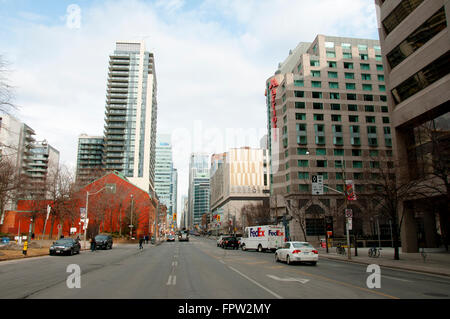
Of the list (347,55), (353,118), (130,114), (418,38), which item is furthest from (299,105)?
(130,114)

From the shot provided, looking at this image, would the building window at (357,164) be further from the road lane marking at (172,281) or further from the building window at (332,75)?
the road lane marking at (172,281)

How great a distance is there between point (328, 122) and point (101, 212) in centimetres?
4961

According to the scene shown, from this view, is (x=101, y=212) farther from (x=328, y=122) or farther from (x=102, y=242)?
(x=328, y=122)

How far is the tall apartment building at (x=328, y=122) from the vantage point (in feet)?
218

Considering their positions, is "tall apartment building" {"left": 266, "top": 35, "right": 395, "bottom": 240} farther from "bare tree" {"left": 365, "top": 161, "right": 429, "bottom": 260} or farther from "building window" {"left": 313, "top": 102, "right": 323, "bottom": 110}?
"bare tree" {"left": 365, "top": 161, "right": 429, "bottom": 260}

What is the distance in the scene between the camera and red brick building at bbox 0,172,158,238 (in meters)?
62.0

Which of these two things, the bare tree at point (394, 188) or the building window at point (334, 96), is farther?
the building window at point (334, 96)

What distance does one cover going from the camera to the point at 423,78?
1272 inches

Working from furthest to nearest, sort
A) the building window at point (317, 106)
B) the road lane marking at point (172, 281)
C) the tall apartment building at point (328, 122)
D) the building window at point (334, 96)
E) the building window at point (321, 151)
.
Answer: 1. the building window at point (334, 96)
2. the building window at point (317, 106)
3. the building window at point (321, 151)
4. the tall apartment building at point (328, 122)
5. the road lane marking at point (172, 281)

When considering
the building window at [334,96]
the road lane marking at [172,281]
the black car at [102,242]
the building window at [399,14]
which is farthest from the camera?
the building window at [334,96]

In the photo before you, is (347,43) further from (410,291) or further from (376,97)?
(410,291)

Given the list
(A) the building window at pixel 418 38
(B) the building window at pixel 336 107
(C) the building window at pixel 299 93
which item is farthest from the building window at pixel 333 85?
(A) the building window at pixel 418 38

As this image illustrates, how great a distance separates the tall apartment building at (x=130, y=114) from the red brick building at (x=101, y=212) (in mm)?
38672

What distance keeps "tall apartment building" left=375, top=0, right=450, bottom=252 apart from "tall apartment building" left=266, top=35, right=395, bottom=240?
85.0 ft
